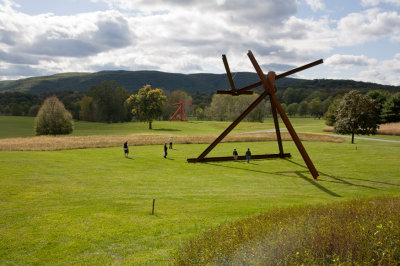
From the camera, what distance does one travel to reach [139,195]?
1569cm

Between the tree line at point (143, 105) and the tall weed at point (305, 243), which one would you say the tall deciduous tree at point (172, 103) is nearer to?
the tree line at point (143, 105)

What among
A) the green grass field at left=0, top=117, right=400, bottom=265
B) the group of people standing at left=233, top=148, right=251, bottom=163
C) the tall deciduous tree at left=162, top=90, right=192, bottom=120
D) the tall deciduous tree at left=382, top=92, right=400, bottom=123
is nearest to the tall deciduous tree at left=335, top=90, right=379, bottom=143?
the green grass field at left=0, top=117, right=400, bottom=265

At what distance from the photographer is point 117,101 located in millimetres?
111438

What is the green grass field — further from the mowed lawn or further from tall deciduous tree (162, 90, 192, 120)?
tall deciduous tree (162, 90, 192, 120)

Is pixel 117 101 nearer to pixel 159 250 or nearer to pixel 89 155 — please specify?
pixel 89 155

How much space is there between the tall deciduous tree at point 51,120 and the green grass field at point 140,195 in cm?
3779

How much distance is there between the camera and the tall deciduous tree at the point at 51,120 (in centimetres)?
6331

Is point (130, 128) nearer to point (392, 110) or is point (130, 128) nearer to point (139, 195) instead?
point (139, 195)

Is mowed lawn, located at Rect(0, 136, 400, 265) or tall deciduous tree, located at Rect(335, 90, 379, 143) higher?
tall deciduous tree, located at Rect(335, 90, 379, 143)

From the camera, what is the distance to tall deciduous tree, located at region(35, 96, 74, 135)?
63.3 metres

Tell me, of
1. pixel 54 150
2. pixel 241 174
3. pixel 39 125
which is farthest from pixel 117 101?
pixel 241 174

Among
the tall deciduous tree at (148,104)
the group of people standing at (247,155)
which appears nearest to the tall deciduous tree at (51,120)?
the tall deciduous tree at (148,104)

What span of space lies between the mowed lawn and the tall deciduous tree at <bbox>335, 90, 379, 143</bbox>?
19.2 meters

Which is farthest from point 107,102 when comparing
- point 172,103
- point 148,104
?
point 148,104
